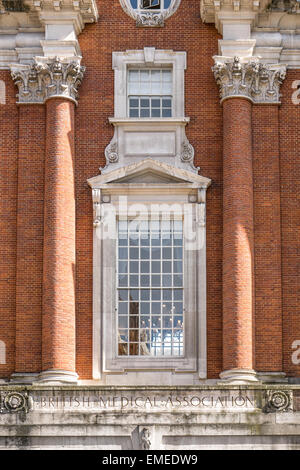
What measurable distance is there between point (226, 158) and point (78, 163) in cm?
429

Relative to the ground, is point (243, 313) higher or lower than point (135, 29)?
lower

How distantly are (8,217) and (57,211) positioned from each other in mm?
1704

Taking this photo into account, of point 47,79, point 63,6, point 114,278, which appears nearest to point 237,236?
point 114,278

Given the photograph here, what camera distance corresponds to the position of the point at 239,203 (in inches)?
1563

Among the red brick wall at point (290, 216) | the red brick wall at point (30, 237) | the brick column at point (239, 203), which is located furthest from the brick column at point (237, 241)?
the red brick wall at point (30, 237)

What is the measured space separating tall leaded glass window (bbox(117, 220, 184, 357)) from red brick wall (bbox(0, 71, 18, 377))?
301 centimetres

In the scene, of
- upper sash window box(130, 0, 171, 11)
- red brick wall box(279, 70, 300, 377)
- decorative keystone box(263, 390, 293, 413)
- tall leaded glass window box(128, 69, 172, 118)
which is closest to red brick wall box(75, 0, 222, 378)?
upper sash window box(130, 0, 171, 11)

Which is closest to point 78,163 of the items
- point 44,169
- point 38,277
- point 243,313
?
point 44,169

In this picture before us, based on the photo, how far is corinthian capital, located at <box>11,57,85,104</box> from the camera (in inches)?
1603

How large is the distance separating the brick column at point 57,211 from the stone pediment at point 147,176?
1004mm

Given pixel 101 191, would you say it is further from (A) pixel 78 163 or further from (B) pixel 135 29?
(B) pixel 135 29

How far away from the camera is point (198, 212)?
133 ft

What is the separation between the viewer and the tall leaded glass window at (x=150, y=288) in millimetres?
40031

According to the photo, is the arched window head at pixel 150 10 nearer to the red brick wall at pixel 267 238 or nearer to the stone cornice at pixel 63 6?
the stone cornice at pixel 63 6
